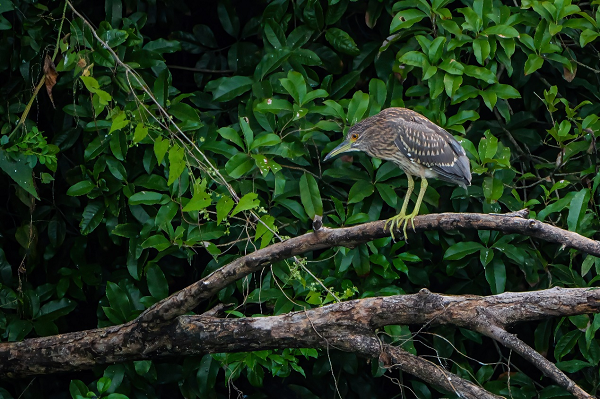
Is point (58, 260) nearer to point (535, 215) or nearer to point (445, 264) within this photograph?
point (445, 264)

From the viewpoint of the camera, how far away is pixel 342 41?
3455mm

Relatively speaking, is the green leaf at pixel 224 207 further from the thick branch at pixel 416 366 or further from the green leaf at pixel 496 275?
the green leaf at pixel 496 275

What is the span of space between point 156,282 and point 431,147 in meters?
1.39

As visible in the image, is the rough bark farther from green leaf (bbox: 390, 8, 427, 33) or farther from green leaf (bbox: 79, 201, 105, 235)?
green leaf (bbox: 390, 8, 427, 33)

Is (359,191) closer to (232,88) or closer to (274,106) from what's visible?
(274,106)

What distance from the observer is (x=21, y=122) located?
10.3ft

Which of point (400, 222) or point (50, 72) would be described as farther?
point (50, 72)

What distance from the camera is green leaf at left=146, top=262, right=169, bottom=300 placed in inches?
127

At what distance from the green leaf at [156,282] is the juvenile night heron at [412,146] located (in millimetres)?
944

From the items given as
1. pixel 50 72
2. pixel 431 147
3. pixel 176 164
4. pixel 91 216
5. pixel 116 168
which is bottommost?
pixel 91 216

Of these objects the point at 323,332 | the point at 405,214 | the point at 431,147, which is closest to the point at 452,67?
the point at 431,147

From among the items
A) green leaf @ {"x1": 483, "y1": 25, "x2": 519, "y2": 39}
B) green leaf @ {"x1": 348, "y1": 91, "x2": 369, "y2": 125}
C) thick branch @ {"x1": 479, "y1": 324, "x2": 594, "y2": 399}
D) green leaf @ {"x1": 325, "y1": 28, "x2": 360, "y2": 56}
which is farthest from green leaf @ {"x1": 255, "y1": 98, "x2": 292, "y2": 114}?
thick branch @ {"x1": 479, "y1": 324, "x2": 594, "y2": 399}

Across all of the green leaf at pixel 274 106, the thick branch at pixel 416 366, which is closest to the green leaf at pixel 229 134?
the green leaf at pixel 274 106

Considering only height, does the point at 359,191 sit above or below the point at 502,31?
below
